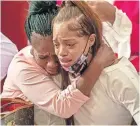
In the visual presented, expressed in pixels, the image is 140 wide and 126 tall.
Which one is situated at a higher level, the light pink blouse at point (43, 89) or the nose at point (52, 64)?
the nose at point (52, 64)

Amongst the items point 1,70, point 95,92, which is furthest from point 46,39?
point 1,70

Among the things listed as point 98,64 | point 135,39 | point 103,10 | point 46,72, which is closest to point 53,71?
point 46,72

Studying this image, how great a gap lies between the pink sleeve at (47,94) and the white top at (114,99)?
0.04 metres

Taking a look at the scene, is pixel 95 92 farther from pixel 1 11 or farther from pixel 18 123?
pixel 1 11

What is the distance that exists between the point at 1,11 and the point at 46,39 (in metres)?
0.64

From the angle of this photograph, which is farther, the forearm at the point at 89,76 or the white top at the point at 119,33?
the white top at the point at 119,33

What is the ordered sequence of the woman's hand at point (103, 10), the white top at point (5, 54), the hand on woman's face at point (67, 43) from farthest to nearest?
the white top at point (5, 54), the woman's hand at point (103, 10), the hand on woman's face at point (67, 43)

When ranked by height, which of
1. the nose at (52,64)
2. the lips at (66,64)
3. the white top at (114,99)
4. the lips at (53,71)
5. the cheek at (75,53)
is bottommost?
the white top at (114,99)

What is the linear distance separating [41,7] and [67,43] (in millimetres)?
136

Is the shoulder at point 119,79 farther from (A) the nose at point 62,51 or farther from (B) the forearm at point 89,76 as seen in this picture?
(A) the nose at point 62,51

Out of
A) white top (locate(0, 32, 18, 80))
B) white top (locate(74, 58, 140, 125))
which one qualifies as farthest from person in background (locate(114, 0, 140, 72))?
white top (locate(0, 32, 18, 80))

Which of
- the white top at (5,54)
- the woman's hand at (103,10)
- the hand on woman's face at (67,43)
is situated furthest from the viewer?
the white top at (5,54)

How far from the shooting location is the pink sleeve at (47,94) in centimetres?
84

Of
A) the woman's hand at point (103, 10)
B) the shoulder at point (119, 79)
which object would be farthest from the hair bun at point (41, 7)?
the shoulder at point (119, 79)
